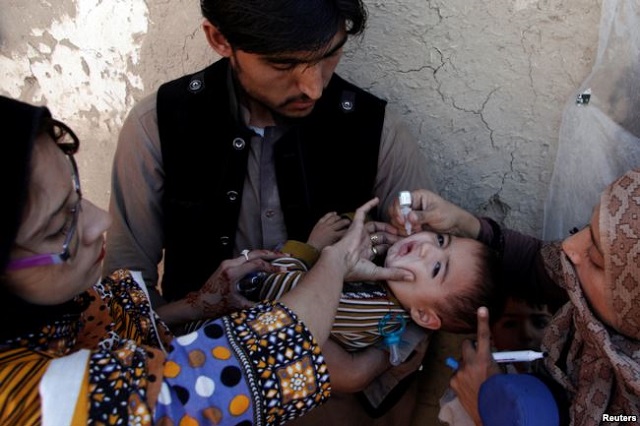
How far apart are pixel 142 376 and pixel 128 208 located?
1.11m

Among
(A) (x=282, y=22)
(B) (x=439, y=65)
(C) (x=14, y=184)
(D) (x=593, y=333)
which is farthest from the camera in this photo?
(B) (x=439, y=65)

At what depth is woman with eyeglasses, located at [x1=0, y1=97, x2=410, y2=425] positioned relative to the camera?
1.30 metres

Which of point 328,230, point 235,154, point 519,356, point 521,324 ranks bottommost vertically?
point 521,324

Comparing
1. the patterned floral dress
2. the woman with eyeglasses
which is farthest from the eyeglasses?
the patterned floral dress

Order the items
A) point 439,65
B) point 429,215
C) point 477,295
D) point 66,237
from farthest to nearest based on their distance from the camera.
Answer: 1. point 439,65
2. point 429,215
3. point 477,295
4. point 66,237

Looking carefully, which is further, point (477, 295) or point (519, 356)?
point (477, 295)

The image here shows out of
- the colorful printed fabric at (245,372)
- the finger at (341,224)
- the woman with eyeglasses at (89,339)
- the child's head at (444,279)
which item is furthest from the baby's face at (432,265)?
the colorful printed fabric at (245,372)

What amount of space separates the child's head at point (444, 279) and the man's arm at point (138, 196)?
91cm

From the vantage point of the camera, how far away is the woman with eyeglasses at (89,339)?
130 centimetres

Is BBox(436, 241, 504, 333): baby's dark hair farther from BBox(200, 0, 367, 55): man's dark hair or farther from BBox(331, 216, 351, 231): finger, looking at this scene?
BBox(200, 0, 367, 55): man's dark hair

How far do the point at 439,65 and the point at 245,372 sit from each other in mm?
1539

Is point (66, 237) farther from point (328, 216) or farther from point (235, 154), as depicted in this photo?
point (328, 216)

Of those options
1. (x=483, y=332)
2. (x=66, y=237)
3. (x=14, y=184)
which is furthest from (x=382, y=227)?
(x=14, y=184)

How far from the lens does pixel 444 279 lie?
216 cm
